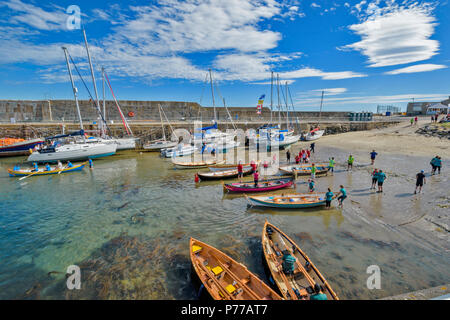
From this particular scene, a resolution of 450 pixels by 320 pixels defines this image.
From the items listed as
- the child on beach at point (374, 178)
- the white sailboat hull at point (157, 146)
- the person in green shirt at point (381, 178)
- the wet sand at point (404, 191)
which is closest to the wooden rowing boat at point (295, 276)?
the wet sand at point (404, 191)

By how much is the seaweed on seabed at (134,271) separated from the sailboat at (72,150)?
78.2 feet

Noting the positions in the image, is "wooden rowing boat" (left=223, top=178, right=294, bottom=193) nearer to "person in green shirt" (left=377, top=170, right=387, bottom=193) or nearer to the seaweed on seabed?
"person in green shirt" (left=377, top=170, right=387, bottom=193)

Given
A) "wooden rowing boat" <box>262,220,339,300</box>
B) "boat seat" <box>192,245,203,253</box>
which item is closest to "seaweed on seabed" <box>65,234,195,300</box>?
"boat seat" <box>192,245,203,253</box>

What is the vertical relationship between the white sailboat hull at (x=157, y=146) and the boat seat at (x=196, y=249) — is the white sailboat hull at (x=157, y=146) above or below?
above

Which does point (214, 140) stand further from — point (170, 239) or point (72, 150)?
point (170, 239)

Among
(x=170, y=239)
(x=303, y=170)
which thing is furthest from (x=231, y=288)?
(x=303, y=170)

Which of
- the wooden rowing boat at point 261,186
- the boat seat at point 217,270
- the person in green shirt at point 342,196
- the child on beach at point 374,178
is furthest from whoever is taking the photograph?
the wooden rowing boat at point 261,186

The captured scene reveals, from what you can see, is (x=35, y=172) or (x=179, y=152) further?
(x=179, y=152)

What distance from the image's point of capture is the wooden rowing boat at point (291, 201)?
13.7 m

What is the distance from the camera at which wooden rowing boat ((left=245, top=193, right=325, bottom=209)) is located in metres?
13.7

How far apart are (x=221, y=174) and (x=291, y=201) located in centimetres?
872

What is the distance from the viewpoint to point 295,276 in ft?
24.9

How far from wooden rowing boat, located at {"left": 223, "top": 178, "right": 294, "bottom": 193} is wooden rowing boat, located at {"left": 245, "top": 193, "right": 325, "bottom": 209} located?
2.25 m

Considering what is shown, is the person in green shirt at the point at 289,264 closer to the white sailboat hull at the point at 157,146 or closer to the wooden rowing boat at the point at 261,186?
the wooden rowing boat at the point at 261,186
